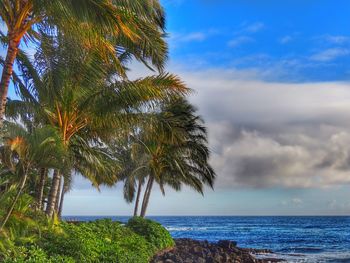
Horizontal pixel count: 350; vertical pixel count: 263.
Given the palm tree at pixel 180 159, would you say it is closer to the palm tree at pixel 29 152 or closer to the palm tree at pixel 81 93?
the palm tree at pixel 81 93

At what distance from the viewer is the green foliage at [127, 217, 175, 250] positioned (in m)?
21.3

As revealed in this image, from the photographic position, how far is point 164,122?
2178 centimetres

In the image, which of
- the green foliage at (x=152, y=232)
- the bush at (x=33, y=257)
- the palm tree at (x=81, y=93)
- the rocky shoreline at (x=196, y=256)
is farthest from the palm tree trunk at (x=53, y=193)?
the bush at (x=33, y=257)

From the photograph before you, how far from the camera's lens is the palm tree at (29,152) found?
9570mm

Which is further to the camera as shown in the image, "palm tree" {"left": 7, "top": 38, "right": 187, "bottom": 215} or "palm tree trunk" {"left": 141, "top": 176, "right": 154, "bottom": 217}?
"palm tree trunk" {"left": 141, "top": 176, "right": 154, "bottom": 217}

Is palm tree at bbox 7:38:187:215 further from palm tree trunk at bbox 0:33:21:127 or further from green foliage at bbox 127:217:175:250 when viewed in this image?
green foliage at bbox 127:217:175:250

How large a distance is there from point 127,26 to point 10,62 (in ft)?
9.57

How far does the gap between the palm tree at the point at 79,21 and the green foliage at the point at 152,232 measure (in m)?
10.1

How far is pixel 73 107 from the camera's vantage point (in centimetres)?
1675

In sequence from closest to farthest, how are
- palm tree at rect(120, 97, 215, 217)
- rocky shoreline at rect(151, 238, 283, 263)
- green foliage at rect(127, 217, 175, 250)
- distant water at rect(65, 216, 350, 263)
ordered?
rocky shoreline at rect(151, 238, 283, 263) → green foliage at rect(127, 217, 175, 250) → palm tree at rect(120, 97, 215, 217) → distant water at rect(65, 216, 350, 263)

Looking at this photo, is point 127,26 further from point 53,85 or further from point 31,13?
point 53,85

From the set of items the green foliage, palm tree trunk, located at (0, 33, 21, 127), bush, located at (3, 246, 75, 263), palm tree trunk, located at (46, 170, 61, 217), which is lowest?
bush, located at (3, 246, 75, 263)

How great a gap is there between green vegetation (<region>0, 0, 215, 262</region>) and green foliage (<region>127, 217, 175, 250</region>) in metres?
0.05

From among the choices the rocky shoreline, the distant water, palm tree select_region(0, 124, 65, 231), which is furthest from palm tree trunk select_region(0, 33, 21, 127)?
the distant water
